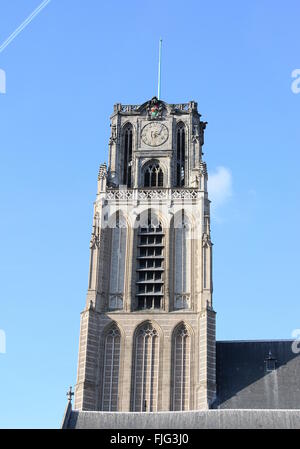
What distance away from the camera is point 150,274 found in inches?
2029

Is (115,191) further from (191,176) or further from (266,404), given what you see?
(266,404)

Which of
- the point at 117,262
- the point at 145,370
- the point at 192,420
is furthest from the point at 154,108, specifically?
the point at 192,420

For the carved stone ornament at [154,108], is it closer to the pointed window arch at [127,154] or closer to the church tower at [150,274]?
the church tower at [150,274]

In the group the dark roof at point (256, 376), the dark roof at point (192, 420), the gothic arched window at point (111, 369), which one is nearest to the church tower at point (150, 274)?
the gothic arched window at point (111, 369)

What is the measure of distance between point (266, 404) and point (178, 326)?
723 centimetres

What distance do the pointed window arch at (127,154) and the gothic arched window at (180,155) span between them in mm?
3348

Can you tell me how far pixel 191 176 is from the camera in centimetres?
5562

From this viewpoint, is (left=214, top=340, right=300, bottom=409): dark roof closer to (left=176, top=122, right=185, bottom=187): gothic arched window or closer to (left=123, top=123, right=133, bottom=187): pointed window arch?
(left=176, top=122, right=185, bottom=187): gothic arched window

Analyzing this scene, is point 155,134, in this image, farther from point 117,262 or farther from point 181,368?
point 181,368

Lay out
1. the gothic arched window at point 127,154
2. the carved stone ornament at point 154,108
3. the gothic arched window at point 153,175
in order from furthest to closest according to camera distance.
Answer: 1. the carved stone ornament at point 154,108
2. the gothic arched window at point 127,154
3. the gothic arched window at point 153,175

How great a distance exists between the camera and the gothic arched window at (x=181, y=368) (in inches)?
1844
